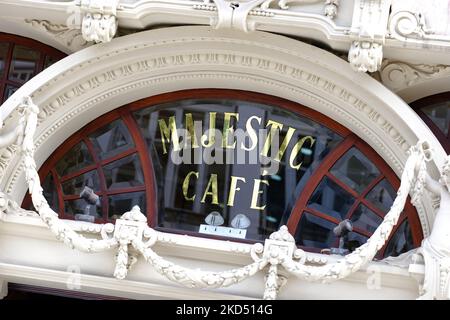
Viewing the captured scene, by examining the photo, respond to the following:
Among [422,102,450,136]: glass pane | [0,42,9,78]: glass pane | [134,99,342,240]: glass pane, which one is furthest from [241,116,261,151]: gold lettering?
[0,42,9,78]: glass pane

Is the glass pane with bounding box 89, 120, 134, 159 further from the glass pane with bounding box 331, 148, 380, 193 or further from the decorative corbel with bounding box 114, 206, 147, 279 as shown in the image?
Answer: the glass pane with bounding box 331, 148, 380, 193

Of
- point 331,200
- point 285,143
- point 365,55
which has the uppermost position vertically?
point 365,55

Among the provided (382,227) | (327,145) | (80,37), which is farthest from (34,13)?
(382,227)

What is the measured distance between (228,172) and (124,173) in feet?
2.70

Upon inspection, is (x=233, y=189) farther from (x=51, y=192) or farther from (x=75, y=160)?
(x=51, y=192)

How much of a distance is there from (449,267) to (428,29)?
1.80 metres

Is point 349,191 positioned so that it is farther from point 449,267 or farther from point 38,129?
point 38,129

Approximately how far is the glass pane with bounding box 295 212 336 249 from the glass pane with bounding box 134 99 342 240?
0.16 metres

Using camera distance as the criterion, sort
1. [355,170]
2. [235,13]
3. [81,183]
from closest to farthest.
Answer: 1. [235,13]
2. [355,170]
3. [81,183]

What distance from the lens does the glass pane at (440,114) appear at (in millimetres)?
10430

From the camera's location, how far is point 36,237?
32.3ft

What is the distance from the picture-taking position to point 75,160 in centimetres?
1066

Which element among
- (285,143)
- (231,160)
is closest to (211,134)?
(231,160)

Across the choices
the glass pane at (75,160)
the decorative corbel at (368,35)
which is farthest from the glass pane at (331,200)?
the glass pane at (75,160)
